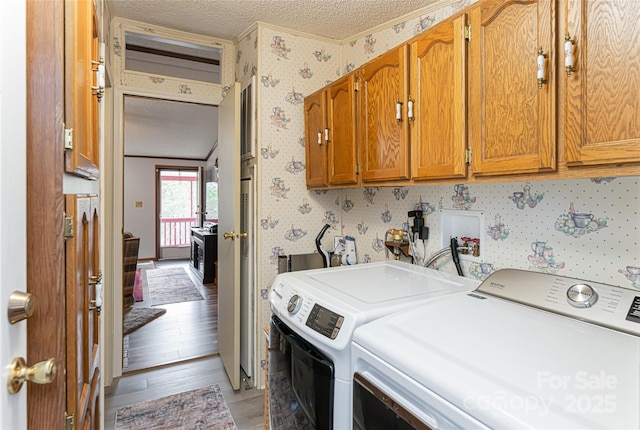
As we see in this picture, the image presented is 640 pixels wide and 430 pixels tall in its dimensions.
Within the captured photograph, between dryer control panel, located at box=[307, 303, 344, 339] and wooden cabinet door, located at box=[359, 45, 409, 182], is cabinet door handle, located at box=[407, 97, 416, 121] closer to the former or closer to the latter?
wooden cabinet door, located at box=[359, 45, 409, 182]

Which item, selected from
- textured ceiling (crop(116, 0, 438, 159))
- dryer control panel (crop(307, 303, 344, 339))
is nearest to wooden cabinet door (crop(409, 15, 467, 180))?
dryer control panel (crop(307, 303, 344, 339))

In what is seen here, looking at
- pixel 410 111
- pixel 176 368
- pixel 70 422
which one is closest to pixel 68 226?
pixel 70 422

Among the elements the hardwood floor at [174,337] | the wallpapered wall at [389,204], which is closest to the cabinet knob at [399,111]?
the wallpapered wall at [389,204]

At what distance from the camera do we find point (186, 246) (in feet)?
25.5

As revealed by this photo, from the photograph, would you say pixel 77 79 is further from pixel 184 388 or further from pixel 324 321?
pixel 184 388

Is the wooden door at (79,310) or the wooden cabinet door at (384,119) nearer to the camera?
the wooden door at (79,310)

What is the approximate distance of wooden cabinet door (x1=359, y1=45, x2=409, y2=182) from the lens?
1560 mm

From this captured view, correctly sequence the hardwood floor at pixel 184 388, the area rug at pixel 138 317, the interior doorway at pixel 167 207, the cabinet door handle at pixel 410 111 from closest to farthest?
the cabinet door handle at pixel 410 111, the hardwood floor at pixel 184 388, the interior doorway at pixel 167 207, the area rug at pixel 138 317

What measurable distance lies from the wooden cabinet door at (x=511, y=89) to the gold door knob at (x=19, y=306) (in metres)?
1.29

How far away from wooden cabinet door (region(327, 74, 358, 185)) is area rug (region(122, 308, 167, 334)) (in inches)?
107

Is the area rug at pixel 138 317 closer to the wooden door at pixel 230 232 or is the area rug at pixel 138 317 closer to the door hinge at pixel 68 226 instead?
the wooden door at pixel 230 232

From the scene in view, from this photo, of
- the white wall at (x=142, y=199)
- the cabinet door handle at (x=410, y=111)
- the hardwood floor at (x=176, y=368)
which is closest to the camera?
the cabinet door handle at (x=410, y=111)

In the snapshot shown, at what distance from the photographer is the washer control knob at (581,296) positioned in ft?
3.39

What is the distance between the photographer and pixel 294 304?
1.39 meters
